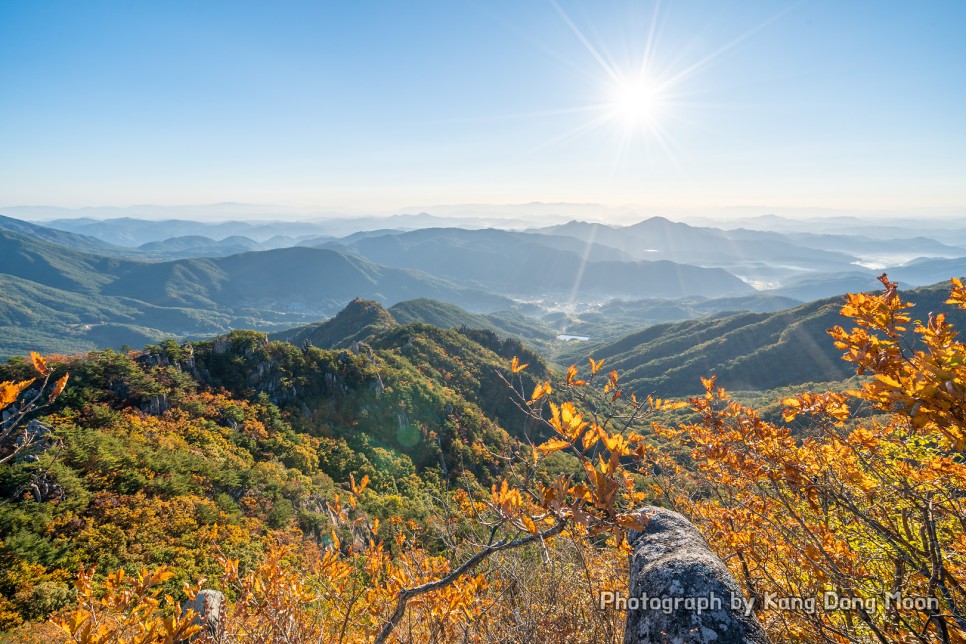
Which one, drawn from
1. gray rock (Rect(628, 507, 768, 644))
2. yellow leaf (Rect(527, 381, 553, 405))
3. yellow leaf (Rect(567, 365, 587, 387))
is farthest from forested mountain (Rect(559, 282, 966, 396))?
yellow leaf (Rect(527, 381, 553, 405))

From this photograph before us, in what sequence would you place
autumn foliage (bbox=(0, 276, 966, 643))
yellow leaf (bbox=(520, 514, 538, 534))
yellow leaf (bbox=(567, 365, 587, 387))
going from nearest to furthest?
1. yellow leaf (bbox=(520, 514, 538, 534))
2. autumn foliage (bbox=(0, 276, 966, 643))
3. yellow leaf (bbox=(567, 365, 587, 387))

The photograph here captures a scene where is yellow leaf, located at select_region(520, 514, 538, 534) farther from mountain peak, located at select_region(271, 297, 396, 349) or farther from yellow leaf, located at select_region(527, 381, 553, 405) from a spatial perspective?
mountain peak, located at select_region(271, 297, 396, 349)

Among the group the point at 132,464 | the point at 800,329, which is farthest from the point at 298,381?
the point at 800,329

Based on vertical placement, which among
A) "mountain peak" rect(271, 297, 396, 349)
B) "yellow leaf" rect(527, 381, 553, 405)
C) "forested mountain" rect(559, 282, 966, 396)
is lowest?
"forested mountain" rect(559, 282, 966, 396)

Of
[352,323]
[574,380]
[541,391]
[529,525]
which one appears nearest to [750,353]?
[352,323]

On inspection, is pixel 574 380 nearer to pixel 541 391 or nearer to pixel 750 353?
pixel 541 391

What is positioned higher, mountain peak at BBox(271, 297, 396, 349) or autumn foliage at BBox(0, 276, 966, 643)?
autumn foliage at BBox(0, 276, 966, 643)

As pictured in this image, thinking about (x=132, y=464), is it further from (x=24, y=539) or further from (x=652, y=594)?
(x=652, y=594)

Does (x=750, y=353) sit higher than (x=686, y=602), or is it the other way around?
(x=686, y=602)

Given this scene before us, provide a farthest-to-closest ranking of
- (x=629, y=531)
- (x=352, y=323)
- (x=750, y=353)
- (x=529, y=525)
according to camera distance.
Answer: (x=750, y=353) < (x=352, y=323) < (x=629, y=531) < (x=529, y=525)
